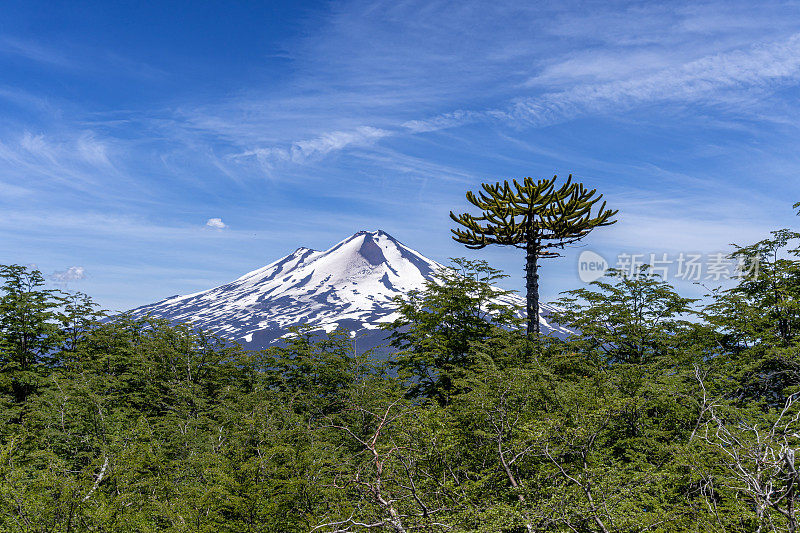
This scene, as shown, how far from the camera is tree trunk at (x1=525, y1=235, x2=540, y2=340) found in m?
19.2

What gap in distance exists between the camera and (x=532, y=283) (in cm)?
1972

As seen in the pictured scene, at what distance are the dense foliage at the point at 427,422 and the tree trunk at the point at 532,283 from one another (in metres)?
1.35

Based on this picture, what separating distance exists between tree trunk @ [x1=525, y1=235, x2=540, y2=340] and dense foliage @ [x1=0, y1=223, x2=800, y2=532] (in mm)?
1350

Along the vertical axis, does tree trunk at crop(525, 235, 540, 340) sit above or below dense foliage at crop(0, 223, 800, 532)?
above

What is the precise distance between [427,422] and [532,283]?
12634 millimetres

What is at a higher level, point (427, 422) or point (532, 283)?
point (532, 283)

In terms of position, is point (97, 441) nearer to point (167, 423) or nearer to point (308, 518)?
point (167, 423)

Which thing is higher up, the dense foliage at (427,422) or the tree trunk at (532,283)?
the tree trunk at (532,283)

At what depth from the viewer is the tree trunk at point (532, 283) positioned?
63.0 feet

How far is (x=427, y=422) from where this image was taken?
834 cm

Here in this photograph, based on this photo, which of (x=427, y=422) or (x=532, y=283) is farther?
(x=532, y=283)

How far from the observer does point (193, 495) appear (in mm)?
8109

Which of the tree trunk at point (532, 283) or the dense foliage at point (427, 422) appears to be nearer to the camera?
the dense foliage at point (427, 422)

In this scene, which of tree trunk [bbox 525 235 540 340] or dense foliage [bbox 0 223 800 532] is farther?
tree trunk [bbox 525 235 540 340]
